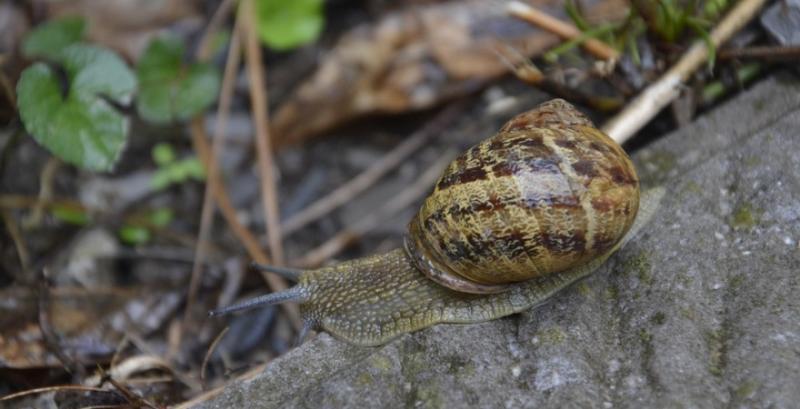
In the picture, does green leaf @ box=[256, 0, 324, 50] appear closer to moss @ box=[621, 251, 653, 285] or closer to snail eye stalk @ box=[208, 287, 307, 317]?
snail eye stalk @ box=[208, 287, 307, 317]

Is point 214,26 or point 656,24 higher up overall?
point 214,26

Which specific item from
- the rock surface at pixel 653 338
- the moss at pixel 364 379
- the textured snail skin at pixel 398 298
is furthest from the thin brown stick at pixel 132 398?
the moss at pixel 364 379

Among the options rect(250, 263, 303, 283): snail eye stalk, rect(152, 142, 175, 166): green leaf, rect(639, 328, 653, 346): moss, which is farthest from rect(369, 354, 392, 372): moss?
rect(152, 142, 175, 166): green leaf

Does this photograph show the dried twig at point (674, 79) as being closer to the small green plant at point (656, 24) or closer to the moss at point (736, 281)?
the small green plant at point (656, 24)

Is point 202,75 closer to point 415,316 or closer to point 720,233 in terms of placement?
point 415,316

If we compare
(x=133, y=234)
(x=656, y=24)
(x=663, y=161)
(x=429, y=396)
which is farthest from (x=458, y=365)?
(x=133, y=234)

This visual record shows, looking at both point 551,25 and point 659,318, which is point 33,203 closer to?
point 551,25
